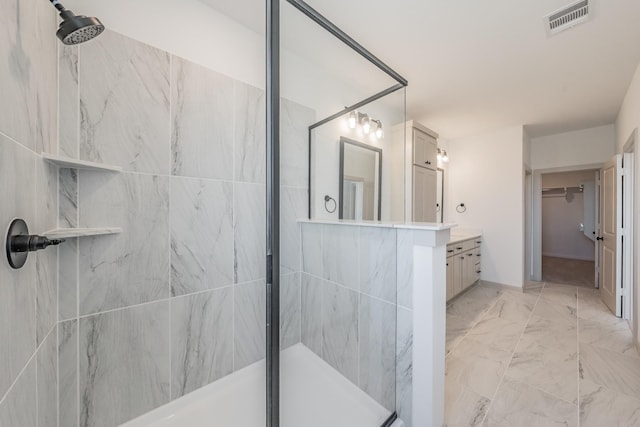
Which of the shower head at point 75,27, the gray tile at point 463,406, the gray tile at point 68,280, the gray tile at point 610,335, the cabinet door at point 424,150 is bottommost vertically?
the gray tile at point 463,406

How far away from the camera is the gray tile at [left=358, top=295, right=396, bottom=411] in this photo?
4.34 feet

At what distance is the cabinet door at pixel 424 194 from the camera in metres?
2.83

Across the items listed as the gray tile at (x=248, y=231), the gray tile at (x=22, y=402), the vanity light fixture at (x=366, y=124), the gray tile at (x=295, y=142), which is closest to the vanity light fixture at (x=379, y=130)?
the vanity light fixture at (x=366, y=124)

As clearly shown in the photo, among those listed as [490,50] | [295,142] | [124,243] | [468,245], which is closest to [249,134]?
[295,142]

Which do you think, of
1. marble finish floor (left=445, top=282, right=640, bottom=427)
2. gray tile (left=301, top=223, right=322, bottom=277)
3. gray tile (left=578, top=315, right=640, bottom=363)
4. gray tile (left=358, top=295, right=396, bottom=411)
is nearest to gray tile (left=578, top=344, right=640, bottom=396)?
marble finish floor (left=445, top=282, right=640, bottom=427)

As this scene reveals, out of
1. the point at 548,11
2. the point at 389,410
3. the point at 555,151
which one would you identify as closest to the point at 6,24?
the point at 389,410

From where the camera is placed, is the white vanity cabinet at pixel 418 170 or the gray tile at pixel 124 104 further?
the white vanity cabinet at pixel 418 170

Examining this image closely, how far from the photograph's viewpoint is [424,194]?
3.07m

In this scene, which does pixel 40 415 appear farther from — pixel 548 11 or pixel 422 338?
pixel 548 11

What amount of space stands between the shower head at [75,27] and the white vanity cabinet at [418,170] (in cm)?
205

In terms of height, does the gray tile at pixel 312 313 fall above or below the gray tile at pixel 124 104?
below

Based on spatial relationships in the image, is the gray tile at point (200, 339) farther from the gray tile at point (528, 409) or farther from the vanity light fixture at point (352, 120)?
the gray tile at point (528, 409)

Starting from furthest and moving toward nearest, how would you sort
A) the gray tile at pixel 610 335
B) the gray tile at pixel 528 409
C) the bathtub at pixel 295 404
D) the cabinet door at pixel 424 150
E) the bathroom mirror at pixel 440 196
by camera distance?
the bathroom mirror at pixel 440 196
the cabinet door at pixel 424 150
the gray tile at pixel 610 335
the gray tile at pixel 528 409
the bathtub at pixel 295 404

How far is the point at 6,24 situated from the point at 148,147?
624 millimetres
